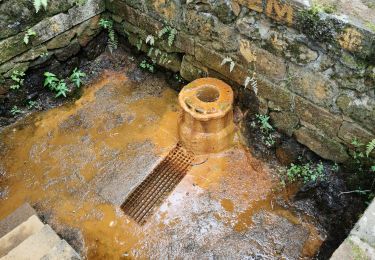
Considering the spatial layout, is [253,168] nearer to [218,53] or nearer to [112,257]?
[218,53]

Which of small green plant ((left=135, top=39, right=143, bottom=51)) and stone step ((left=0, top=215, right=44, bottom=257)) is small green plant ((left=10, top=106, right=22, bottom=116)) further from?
stone step ((left=0, top=215, right=44, bottom=257))

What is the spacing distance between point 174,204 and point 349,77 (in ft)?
8.27

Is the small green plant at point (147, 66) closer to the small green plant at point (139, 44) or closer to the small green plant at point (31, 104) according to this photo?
the small green plant at point (139, 44)

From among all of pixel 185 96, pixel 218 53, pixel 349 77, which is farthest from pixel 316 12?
pixel 185 96

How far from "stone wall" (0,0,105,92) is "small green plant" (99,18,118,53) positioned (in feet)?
0.33

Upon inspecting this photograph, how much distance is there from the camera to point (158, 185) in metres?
4.88

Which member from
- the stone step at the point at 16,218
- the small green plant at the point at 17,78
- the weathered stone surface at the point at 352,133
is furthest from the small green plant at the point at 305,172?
the small green plant at the point at 17,78

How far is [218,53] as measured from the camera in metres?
4.97

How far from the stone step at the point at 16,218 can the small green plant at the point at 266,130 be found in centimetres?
309

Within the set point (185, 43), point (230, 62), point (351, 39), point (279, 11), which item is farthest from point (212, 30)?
point (351, 39)

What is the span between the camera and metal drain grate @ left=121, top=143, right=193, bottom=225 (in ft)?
15.3

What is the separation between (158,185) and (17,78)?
2635 mm

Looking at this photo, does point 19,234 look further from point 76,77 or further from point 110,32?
point 110,32

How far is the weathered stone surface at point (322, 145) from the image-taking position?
4.48 metres
